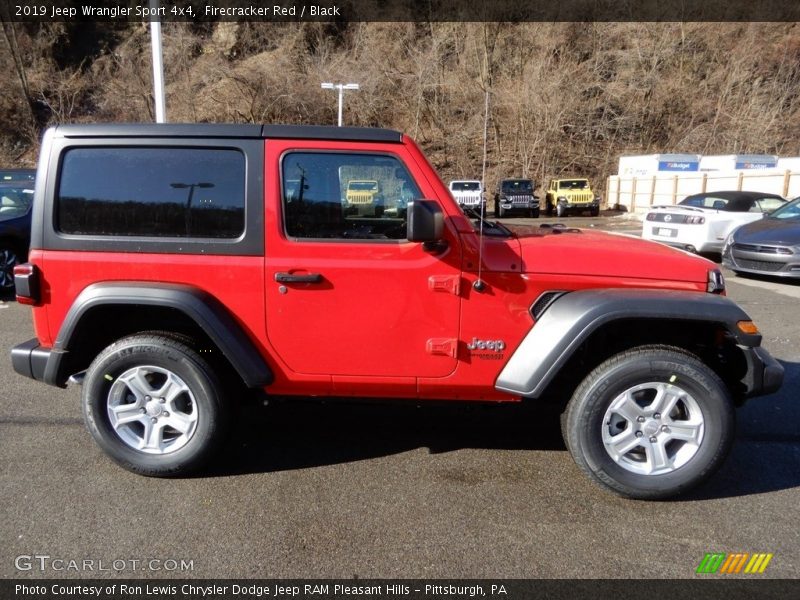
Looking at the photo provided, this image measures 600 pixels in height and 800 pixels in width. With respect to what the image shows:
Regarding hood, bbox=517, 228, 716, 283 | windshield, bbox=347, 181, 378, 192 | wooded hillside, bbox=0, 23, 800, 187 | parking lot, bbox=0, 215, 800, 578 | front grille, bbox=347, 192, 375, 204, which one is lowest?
parking lot, bbox=0, 215, 800, 578

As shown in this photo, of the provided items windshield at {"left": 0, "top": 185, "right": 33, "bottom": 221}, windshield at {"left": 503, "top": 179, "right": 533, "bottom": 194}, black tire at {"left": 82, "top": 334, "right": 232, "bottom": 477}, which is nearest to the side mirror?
black tire at {"left": 82, "top": 334, "right": 232, "bottom": 477}

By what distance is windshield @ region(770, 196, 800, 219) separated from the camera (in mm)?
10492

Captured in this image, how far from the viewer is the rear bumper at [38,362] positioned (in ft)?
11.0

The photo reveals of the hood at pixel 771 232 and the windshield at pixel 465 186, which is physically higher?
the windshield at pixel 465 186

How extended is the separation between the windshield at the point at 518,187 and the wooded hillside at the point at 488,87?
8.66 m

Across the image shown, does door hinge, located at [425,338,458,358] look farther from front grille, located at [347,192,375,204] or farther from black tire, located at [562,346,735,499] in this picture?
front grille, located at [347,192,375,204]

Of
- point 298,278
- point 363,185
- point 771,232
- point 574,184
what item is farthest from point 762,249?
point 574,184

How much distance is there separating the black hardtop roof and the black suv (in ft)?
82.1

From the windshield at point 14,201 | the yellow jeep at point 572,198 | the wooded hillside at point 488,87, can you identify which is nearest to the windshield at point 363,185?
the windshield at point 14,201

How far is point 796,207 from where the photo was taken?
35.1ft

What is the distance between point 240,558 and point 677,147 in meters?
43.1

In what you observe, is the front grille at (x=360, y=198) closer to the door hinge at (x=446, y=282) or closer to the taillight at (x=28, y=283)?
the door hinge at (x=446, y=282)

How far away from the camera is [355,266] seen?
3.20 metres

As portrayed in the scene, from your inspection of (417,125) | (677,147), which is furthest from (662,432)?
(677,147)
